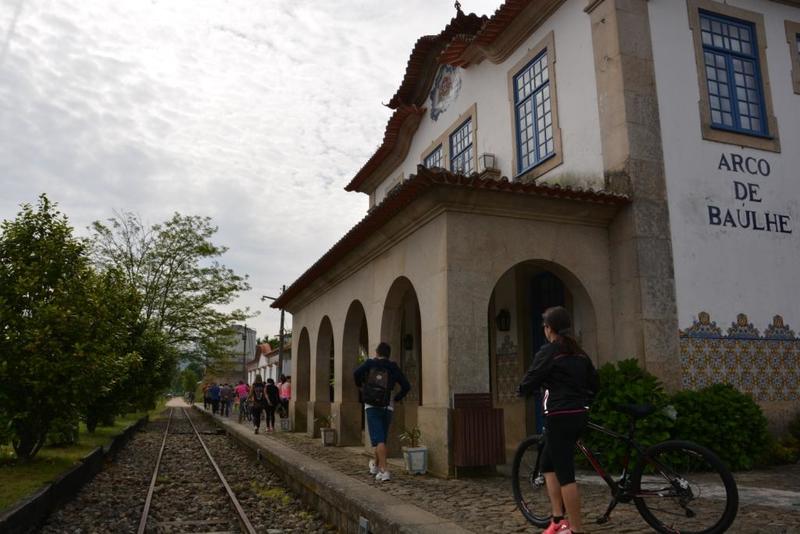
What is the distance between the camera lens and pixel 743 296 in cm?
895

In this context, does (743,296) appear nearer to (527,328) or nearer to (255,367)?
(527,328)

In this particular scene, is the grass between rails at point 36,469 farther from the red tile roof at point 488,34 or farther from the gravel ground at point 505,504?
the red tile roof at point 488,34

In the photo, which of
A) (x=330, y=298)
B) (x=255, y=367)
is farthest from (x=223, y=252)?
(x=255, y=367)

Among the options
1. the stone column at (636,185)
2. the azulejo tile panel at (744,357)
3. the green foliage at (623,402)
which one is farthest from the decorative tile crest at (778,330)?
the green foliage at (623,402)

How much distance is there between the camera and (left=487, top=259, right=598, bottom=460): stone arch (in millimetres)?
10617

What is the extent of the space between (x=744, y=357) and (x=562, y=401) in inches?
226

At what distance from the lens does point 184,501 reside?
29.5 feet

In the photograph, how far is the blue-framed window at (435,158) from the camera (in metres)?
14.6

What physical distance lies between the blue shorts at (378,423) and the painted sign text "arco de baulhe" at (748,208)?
5453mm

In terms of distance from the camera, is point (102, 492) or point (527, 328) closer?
point (102, 492)

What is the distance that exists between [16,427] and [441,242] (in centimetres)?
680

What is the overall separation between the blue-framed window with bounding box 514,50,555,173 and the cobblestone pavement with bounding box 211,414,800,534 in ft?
18.0

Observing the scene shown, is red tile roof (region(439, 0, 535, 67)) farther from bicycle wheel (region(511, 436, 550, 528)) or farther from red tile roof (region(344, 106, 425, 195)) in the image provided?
bicycle wheel (region(511, 436, 550, 528))

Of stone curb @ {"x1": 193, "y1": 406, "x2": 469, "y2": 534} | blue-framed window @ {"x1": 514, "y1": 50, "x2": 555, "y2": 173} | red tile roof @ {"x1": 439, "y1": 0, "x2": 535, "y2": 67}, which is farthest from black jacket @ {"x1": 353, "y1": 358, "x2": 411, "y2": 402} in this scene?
red tile roof @ {"x1": 439, "y1": 0, "x2": 535, "y2": 67}
